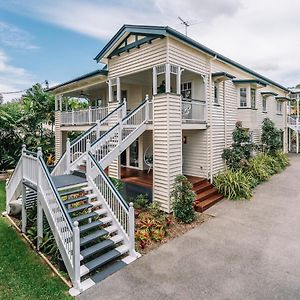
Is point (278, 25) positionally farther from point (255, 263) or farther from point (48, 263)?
point (48, 263)

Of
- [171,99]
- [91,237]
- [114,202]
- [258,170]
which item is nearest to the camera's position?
[91,237]

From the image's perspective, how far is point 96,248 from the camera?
648 centimetres

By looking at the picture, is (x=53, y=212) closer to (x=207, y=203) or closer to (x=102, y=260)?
(x=102, y=260)

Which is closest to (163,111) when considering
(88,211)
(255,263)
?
(88,211)

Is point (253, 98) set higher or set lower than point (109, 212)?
higher

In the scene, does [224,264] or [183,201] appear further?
[183,201]

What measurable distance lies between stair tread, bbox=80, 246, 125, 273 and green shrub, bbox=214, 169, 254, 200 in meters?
6.80

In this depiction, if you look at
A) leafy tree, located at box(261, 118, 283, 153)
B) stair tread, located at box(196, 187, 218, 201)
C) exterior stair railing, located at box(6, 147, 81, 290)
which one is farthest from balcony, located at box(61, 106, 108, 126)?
leafy tree, located at box(261, 118, 283, 153)

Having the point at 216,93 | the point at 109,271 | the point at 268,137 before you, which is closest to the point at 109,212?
the point at 109,271

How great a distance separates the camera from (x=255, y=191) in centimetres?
1255

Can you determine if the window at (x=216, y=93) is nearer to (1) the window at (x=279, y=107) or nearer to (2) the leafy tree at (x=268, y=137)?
(2) the leafy tree at (x=268, y=137)

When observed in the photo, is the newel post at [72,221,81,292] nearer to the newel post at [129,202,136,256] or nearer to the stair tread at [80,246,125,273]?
the stair tread at [80,246,125,273]

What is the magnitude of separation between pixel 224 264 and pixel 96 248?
3357 mm

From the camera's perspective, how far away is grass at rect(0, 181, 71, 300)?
5.41 m
